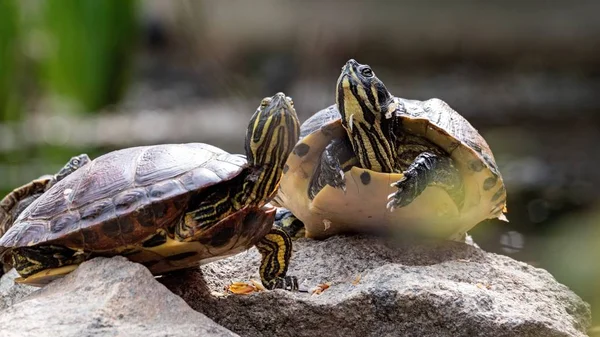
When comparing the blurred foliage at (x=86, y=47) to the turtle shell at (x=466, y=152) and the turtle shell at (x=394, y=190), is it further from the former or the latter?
the turtle shell at (x=466, y=152)

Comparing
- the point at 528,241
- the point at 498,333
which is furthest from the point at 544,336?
the point at 528,241

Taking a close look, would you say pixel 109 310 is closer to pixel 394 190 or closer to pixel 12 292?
pixel 12 292

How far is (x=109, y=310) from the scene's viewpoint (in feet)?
5.50

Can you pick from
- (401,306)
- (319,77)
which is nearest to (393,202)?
(401,306)

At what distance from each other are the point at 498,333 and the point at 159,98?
328 inches

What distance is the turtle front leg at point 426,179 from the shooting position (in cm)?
244

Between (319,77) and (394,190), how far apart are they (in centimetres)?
590

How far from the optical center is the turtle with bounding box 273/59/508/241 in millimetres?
2553

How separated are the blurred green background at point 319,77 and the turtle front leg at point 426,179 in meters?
0.49

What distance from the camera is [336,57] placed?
9.00m

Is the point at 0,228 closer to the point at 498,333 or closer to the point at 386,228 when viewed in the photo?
the point at 386,228

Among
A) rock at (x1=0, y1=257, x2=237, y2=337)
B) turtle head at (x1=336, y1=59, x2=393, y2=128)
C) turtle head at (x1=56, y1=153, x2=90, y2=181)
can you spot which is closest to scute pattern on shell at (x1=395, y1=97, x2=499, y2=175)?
turtle head at (x1=336, y1=59, x2=393, y2=128)

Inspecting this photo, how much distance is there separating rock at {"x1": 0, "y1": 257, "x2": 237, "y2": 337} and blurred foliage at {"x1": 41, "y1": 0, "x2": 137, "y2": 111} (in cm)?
563

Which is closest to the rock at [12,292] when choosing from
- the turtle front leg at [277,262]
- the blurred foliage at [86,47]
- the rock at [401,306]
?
the rock at [401,306]
